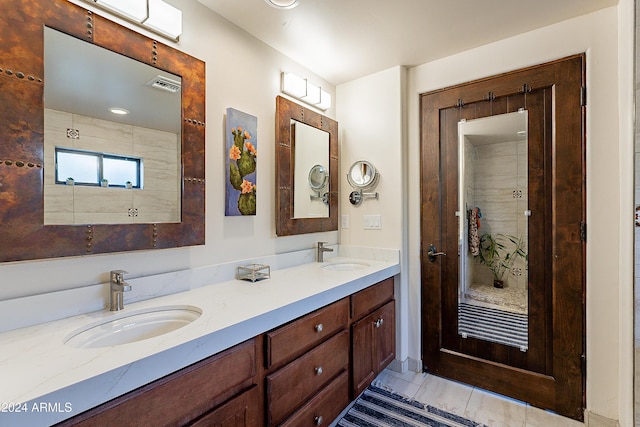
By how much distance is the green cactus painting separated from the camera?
5.70 feet

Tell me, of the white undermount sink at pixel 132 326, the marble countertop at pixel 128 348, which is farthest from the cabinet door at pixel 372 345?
the white undermount sink at pixel 132 326

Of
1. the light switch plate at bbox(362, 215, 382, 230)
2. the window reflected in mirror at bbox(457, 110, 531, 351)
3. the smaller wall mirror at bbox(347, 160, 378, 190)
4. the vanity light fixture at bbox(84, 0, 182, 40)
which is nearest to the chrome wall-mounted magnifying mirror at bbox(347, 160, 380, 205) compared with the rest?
the smaller wall mirror at bbox(347, 160, 378, 190)

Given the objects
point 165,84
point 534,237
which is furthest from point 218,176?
point 534,237

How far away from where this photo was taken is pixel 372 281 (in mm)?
1952

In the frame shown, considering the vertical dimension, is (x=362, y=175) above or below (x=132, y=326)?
above

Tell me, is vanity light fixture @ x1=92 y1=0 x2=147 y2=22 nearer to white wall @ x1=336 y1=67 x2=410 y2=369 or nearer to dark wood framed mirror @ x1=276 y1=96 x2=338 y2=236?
dark wood framed mirror @ x1=276 y1=96 x2=338 y2=236

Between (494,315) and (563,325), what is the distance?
376 millimetres

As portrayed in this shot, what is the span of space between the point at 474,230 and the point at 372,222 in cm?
74

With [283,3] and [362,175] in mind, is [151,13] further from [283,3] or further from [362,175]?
[362,175]

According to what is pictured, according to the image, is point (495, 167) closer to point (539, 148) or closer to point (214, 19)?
point (539, 148)

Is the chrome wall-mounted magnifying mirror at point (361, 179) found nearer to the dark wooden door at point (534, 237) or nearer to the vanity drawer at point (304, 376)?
the dark wooden door at point (534, 237)

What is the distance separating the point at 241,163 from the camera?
180 cm

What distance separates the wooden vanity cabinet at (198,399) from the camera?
31.7 inches

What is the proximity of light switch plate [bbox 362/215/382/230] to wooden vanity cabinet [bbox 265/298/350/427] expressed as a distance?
873mm
